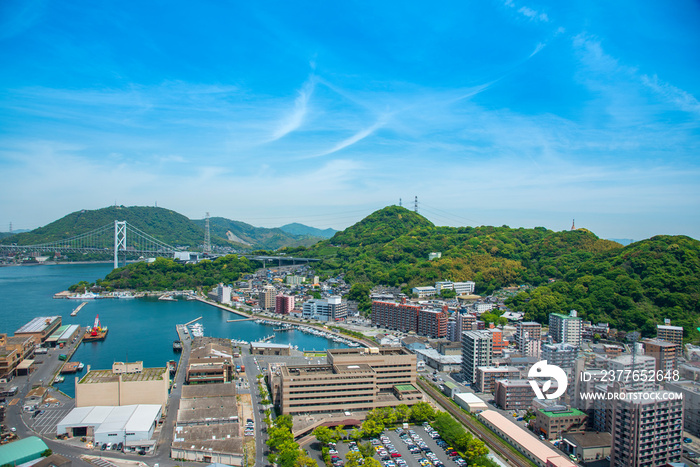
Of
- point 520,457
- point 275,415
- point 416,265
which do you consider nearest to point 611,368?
point 520,457

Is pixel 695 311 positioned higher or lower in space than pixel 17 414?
higher

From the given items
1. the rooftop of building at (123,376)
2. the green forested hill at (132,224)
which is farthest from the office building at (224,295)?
the green forested hill at (132,224)

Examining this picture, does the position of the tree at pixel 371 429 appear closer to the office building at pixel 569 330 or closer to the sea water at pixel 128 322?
the sea water at pixel 128 322

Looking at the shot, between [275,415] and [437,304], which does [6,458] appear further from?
[437,304]

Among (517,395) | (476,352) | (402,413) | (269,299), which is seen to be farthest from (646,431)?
(269,299)

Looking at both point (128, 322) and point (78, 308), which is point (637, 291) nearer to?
point (128, 322)

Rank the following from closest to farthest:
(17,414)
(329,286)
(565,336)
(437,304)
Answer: (17,414) < (565,336) < (437,304) < (329,286)
